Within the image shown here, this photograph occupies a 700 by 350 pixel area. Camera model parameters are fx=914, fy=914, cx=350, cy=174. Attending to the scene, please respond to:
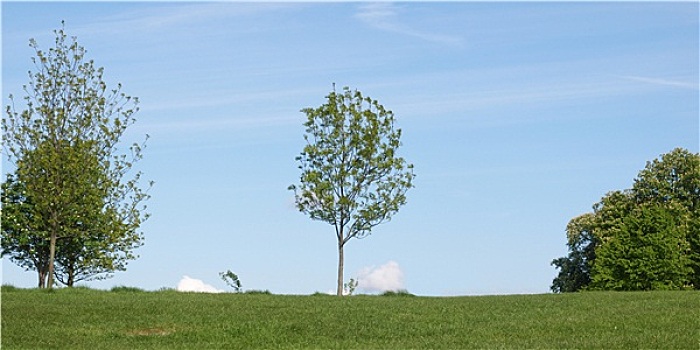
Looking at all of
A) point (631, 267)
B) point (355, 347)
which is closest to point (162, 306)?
point (355, 347)

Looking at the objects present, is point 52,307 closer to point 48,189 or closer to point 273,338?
point 273,338

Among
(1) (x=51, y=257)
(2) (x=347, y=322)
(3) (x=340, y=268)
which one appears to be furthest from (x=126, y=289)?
(2) (x=347, y=322)

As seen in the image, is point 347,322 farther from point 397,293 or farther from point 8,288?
point 8,288

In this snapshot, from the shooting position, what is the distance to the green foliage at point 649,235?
6881 cm

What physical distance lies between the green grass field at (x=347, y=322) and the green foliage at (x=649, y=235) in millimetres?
31464

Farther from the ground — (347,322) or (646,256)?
(646,256)

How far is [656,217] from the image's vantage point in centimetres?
6938

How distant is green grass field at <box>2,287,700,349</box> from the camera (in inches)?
1040

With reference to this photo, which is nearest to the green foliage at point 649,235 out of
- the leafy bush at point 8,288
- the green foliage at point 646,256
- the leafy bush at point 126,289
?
the green foliage at point 646,256

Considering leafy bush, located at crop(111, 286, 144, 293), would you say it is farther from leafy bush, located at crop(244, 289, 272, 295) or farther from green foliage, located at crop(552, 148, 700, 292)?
green foliage, located at crop(552, 148, 700, 292)

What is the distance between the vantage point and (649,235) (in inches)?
2724

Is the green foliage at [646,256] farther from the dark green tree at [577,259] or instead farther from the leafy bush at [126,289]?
the leafy bush at [126,289]

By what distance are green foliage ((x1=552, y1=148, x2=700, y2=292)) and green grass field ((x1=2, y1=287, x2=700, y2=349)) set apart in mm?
31464

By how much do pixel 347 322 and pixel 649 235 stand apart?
147 feet
